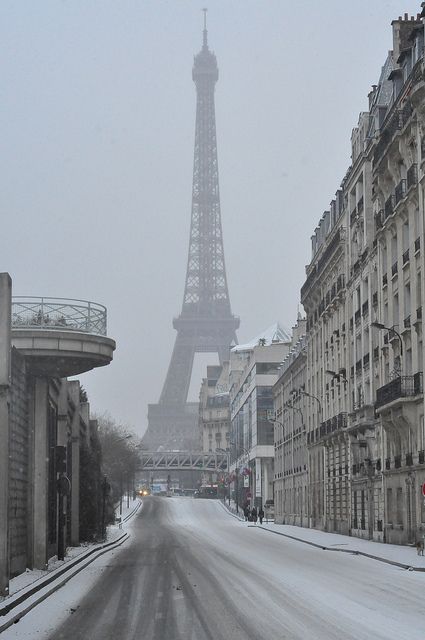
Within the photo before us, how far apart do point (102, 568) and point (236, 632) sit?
796 inches

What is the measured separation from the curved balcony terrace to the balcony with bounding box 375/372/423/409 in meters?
21.4

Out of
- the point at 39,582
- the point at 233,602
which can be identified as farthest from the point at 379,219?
the point at 233,602

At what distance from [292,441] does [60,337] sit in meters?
80.9

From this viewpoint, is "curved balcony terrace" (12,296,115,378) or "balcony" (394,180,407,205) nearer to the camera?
"curved balcony terrace" (12,296,115,378)

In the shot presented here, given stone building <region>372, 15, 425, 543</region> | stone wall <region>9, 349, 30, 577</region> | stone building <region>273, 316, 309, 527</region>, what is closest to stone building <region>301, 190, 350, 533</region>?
stone building <region>273, 316, 309, 527</region>

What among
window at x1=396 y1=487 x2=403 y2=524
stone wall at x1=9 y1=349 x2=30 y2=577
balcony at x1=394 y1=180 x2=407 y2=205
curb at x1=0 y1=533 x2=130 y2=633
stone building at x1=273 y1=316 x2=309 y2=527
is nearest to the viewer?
curb at x1=0 y1=533 x2=130 y2=633

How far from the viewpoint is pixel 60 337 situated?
35875 mm

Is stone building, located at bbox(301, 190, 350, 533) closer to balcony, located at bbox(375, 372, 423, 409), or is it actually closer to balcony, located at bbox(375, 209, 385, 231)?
balcony, located at bbox(375, 209, 385, 231)

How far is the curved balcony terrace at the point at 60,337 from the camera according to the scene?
35.5 m

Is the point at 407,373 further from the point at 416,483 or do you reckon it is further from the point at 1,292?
the point at 1,292

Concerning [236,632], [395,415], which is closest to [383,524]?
[395,415]

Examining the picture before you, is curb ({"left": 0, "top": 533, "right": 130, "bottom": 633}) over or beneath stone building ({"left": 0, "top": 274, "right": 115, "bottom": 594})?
beneath

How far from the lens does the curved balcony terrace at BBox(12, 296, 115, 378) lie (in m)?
35.5

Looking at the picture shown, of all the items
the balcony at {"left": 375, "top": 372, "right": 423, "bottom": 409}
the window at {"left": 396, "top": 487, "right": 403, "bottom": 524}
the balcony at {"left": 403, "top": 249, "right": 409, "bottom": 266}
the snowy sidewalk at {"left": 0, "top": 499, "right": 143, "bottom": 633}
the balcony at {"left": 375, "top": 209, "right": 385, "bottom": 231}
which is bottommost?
the snowy sidewalk at {"left": 0, "top": 499, "right": 143, "bottom": 633}
